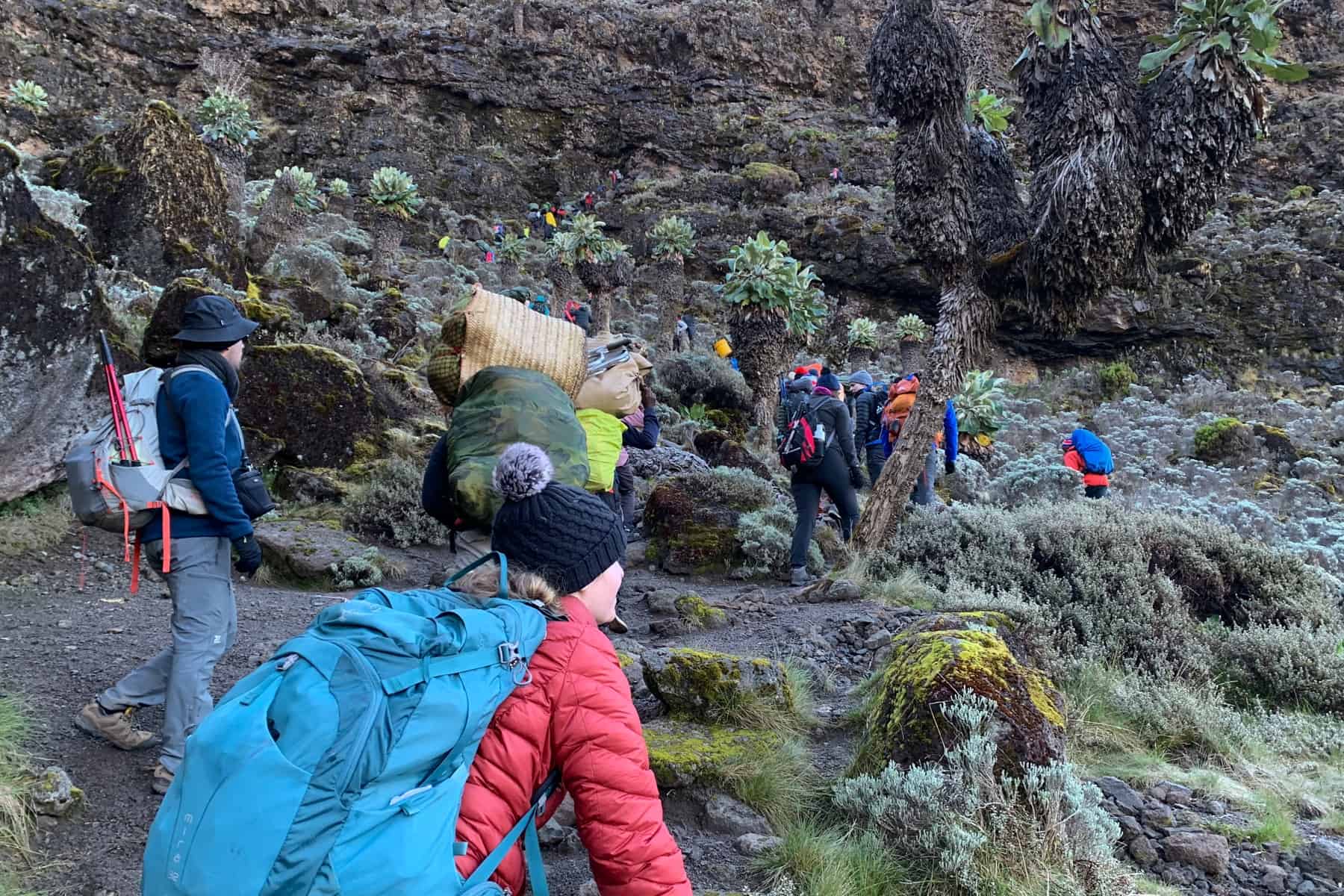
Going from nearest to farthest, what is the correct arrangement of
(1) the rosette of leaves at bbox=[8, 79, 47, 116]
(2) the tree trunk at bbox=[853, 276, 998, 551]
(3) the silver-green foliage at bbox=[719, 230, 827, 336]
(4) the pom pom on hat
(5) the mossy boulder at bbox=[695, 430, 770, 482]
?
(4) the pom pom on hat
(2) the tree trunk at bbox=[853, 276, 998, 551]
(5) the mossy boulder at bbox=[695, 430, 770, 482]
(3) the silver-green foliage at bbox=[719, 230, 827, 336]
(1) the rosette of leaves at bbox=[8, 79, 47, 116]

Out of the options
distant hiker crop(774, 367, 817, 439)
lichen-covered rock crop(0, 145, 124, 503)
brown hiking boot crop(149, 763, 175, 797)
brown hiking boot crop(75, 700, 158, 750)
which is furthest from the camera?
distant hiker crop(774, 367, 817, 439)

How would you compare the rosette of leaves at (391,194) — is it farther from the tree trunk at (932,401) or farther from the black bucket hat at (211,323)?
the black bucket hat at (211,323)

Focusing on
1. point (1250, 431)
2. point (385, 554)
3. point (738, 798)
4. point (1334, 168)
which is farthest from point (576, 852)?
point (1334, 168)

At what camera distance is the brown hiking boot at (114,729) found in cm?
332

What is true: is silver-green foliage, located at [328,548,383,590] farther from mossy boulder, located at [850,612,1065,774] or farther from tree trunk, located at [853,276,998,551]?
mossy boulder, located at [850,612,1065,774]

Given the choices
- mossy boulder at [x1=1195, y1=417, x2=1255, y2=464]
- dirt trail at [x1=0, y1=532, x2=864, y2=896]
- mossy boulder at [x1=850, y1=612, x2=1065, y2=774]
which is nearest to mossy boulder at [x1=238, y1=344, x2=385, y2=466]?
dirt trail at [x1=0, y1=532, x2=864, y2=896]

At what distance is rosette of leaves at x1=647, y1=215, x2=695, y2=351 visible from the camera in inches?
885

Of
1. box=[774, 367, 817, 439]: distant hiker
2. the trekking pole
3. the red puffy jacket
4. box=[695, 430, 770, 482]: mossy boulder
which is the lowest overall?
box=[695, 430, 770, 482]: mossy boulder

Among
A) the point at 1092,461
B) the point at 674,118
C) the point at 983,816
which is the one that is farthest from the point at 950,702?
the point at 674,118

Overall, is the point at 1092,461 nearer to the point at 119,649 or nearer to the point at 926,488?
the point at 926,488

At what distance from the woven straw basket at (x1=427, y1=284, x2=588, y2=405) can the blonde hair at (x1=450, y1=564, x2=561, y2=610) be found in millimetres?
1172

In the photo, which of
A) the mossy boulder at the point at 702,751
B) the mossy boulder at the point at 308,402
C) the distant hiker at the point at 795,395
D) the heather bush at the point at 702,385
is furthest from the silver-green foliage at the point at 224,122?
the mossy boulder at the point at 702,751

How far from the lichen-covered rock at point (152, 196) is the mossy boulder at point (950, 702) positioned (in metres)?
10.4

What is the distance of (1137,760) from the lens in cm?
405
